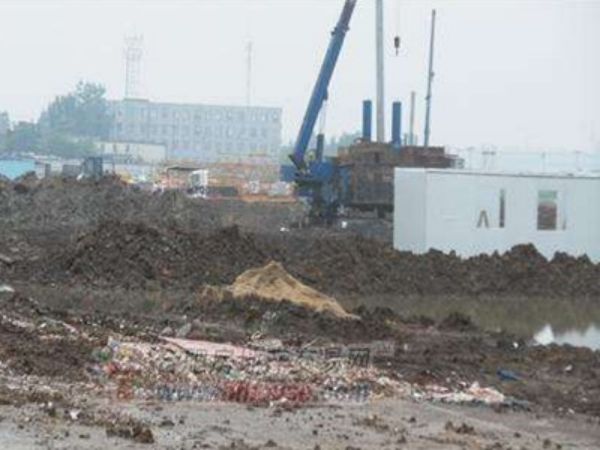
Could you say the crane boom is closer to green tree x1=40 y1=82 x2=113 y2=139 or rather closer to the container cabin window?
the container cabin window

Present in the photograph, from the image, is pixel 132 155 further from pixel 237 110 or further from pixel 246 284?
pixel 246 284

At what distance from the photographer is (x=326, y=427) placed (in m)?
12.5

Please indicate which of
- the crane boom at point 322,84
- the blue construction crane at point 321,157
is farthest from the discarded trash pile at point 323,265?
the crane boom at point 322,84

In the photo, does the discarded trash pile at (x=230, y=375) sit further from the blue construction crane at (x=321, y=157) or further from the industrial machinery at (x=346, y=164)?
the blue construction crane at (x=321, y=157)

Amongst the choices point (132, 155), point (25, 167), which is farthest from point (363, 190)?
point (132, 155)

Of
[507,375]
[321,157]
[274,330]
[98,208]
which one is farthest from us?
[98,208]

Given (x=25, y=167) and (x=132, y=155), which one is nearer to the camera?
(x=25, y=167)

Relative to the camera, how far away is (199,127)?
16338 centimetres

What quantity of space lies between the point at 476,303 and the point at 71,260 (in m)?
10.1

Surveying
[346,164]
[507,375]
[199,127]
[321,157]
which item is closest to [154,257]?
[507,375]

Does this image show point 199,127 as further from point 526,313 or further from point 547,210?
point 526,313

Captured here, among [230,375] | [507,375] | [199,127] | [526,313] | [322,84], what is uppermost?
[322,84]

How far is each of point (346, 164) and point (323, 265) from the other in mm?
14562

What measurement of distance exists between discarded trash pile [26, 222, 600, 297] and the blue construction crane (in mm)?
11820
